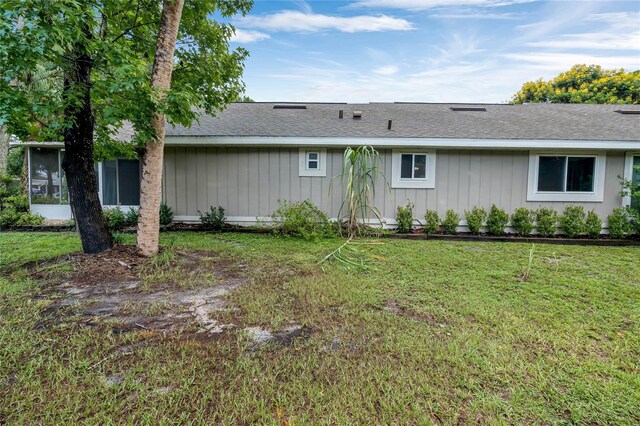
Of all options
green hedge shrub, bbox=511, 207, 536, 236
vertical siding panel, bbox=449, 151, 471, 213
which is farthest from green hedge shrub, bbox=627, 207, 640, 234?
vertical siding panel, bbox=449, 151, 471, 213

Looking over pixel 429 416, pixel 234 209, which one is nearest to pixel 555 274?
pixel 429 416

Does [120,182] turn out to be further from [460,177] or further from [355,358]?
[460,177]

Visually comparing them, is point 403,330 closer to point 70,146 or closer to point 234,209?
point 70,146

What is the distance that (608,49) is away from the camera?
1259 centimetres

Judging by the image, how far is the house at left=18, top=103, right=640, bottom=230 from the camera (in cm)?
703

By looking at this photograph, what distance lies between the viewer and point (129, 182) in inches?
315

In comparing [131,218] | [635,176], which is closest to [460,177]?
[635,176]

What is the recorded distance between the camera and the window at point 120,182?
7980mm

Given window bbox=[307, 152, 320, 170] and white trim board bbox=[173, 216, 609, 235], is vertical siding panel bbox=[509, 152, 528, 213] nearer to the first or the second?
white trim board bbox=[173, 216, 609, 235]

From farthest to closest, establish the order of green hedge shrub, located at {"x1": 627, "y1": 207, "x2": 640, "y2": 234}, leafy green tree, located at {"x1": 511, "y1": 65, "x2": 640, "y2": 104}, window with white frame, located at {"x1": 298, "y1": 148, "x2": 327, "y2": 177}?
leafy green tree, located at {"x1": 511, "y1": 65, "x2": 640, "y2": 104}, window with white frame, located at {"x1": 298, "y1": 148, "x2": 327, "y2": 177}, green hedge shrub, located at {"x1": 627, "y1": 207, "x2": 640, "y2": 234}

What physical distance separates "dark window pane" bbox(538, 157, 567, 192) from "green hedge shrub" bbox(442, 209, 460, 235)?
212 centimetres

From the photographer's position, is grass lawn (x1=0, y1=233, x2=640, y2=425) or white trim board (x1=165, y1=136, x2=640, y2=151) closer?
grass lawn (x1=0, y1=233, x2=640, y2=425)

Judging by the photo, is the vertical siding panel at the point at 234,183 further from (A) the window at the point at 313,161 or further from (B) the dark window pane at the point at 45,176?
(B) the dark window pane at the point at 45,176

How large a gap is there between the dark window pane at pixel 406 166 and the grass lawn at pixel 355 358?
3.70 meters
